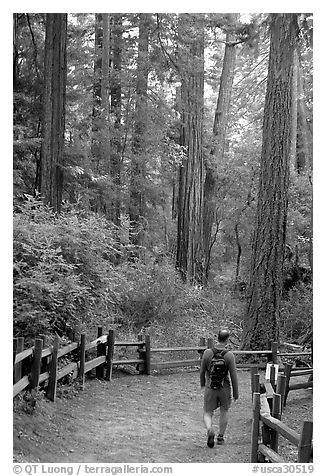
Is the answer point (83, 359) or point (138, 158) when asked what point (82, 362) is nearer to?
point (83, 359)

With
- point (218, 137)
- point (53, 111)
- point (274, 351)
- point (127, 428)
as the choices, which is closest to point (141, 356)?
point (274, 351)

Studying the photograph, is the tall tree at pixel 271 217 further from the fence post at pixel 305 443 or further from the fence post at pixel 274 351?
the fence post at pixel 305 443

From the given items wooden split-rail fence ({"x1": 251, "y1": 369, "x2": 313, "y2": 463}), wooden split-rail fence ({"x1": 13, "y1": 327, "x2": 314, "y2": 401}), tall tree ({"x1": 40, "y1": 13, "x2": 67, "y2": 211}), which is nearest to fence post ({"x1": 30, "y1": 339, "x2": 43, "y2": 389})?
wooden split-rail fence ({"x1": 13, "y1": 327, "x2": 314, "y2": 401})

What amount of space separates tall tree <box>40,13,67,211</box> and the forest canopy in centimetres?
2

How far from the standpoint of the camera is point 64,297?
285 inches

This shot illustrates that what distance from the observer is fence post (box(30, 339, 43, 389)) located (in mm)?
6266

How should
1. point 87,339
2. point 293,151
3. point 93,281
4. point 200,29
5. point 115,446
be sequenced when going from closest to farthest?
point 115,446, point 93,281, point 87,339, point 200,29, point 293,151

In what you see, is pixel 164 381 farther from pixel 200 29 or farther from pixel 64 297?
pixel 200 29

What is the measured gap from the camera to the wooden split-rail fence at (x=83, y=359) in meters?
6.20

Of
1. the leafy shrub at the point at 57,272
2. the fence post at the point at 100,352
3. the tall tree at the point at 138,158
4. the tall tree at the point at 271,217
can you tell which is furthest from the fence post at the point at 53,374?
the tall tree at the point at 138,158

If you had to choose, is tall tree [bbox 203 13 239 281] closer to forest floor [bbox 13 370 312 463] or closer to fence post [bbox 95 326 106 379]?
fence post [bbox 95 326 106 379]

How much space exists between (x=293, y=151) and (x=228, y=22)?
7.89m

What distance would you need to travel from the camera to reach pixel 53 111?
9297 mm
